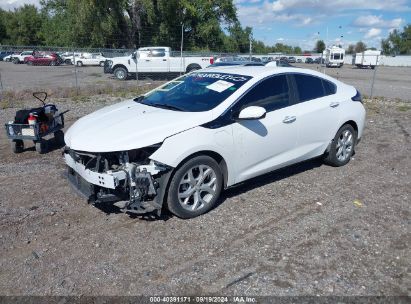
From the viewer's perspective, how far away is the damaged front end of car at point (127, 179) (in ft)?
12.3

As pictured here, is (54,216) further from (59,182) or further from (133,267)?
(133,267)

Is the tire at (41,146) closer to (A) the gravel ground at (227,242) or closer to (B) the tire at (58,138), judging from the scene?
(B) the tire at (58,138)

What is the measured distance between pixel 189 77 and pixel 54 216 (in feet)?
8.44

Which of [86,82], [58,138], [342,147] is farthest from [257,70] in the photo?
[86,82]

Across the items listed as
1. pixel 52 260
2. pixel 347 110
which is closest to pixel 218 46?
pixel 347 110

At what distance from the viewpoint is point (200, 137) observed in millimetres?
4020

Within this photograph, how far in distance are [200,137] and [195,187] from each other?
56 centimetres

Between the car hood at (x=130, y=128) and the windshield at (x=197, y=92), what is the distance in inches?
7.9

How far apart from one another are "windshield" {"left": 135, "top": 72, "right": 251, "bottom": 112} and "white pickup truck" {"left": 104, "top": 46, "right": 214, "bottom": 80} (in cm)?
1729

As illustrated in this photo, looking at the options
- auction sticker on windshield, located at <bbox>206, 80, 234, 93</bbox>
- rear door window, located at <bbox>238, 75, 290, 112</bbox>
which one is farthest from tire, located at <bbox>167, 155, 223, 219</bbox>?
auction sticker on windshield, located at <bbox>206, 80, 234, 93</bbox>

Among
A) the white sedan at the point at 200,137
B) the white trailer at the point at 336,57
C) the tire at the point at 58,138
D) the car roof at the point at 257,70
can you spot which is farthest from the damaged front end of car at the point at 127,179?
the white trailer at the point at 336,57

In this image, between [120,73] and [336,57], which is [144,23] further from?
[336,57]

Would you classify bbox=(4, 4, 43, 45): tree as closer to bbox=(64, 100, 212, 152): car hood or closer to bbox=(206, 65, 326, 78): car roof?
bbox=(206, 65, 326, 78): car roof

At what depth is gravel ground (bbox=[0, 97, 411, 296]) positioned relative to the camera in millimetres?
3137
